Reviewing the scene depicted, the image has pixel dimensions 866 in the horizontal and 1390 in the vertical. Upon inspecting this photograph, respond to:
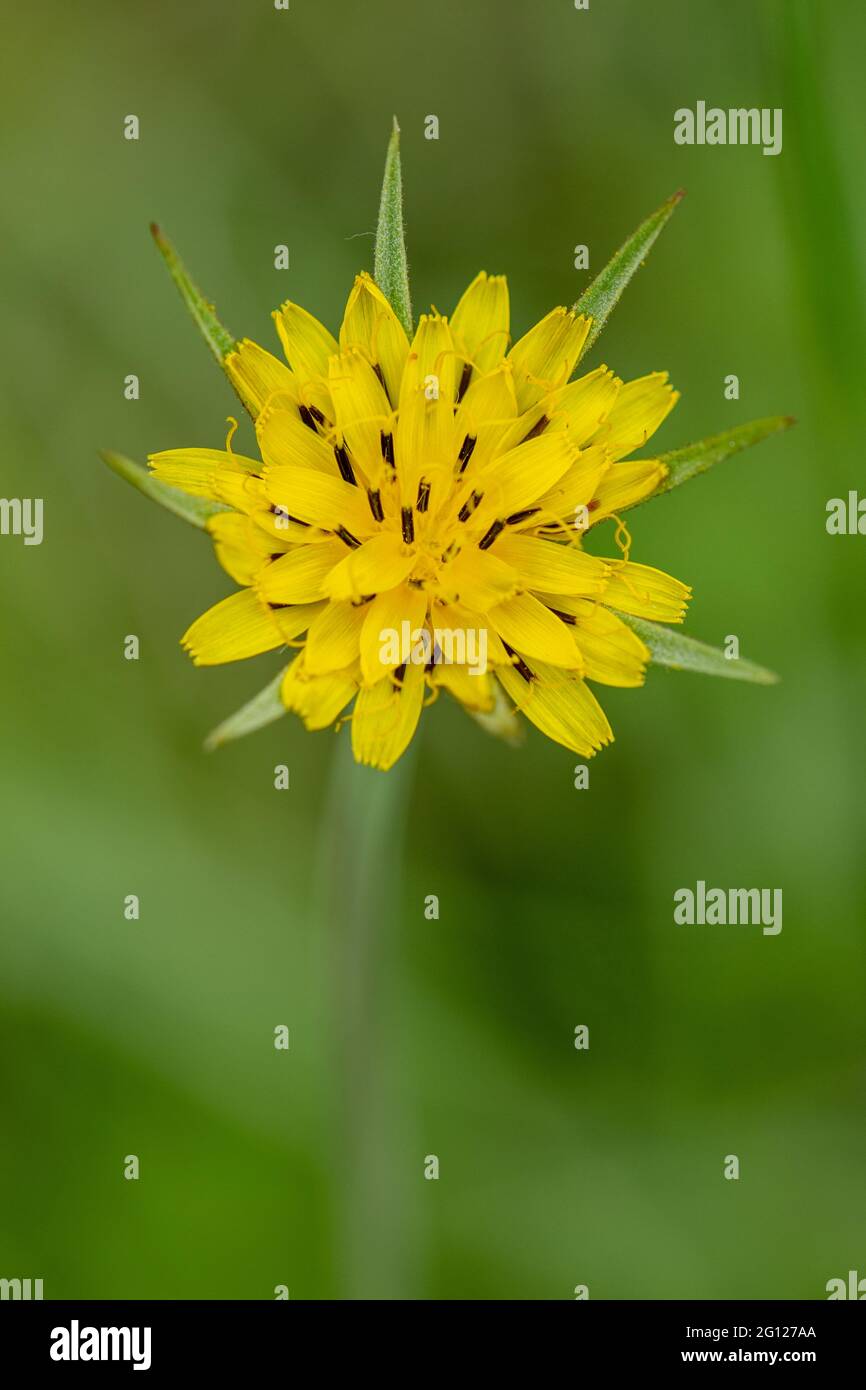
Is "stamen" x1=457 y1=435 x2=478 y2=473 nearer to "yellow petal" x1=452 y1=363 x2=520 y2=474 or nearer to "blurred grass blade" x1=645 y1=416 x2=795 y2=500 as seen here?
"yellow petal" x1=452 y1=363 x2=520 y2=474

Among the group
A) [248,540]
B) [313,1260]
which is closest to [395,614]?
[248,540]

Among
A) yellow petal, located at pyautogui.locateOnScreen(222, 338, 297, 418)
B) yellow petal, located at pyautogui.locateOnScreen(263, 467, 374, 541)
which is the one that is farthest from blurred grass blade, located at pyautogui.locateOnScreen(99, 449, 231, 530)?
yellow petal, located at pyautogui.locateOnScreen(222, 338, 297, 418)

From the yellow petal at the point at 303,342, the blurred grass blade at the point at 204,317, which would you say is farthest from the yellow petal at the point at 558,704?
the blurred grass blade at the point at 204,317

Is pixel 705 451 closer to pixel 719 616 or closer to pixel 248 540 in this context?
pixel 248 540

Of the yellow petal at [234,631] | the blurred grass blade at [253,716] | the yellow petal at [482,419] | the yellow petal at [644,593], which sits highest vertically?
the yellow petal at [482,419]

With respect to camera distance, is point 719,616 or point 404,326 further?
point 719,616

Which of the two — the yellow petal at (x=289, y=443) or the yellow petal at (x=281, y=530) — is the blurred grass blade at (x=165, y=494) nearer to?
the yellow petal at (x=281, y=530)
